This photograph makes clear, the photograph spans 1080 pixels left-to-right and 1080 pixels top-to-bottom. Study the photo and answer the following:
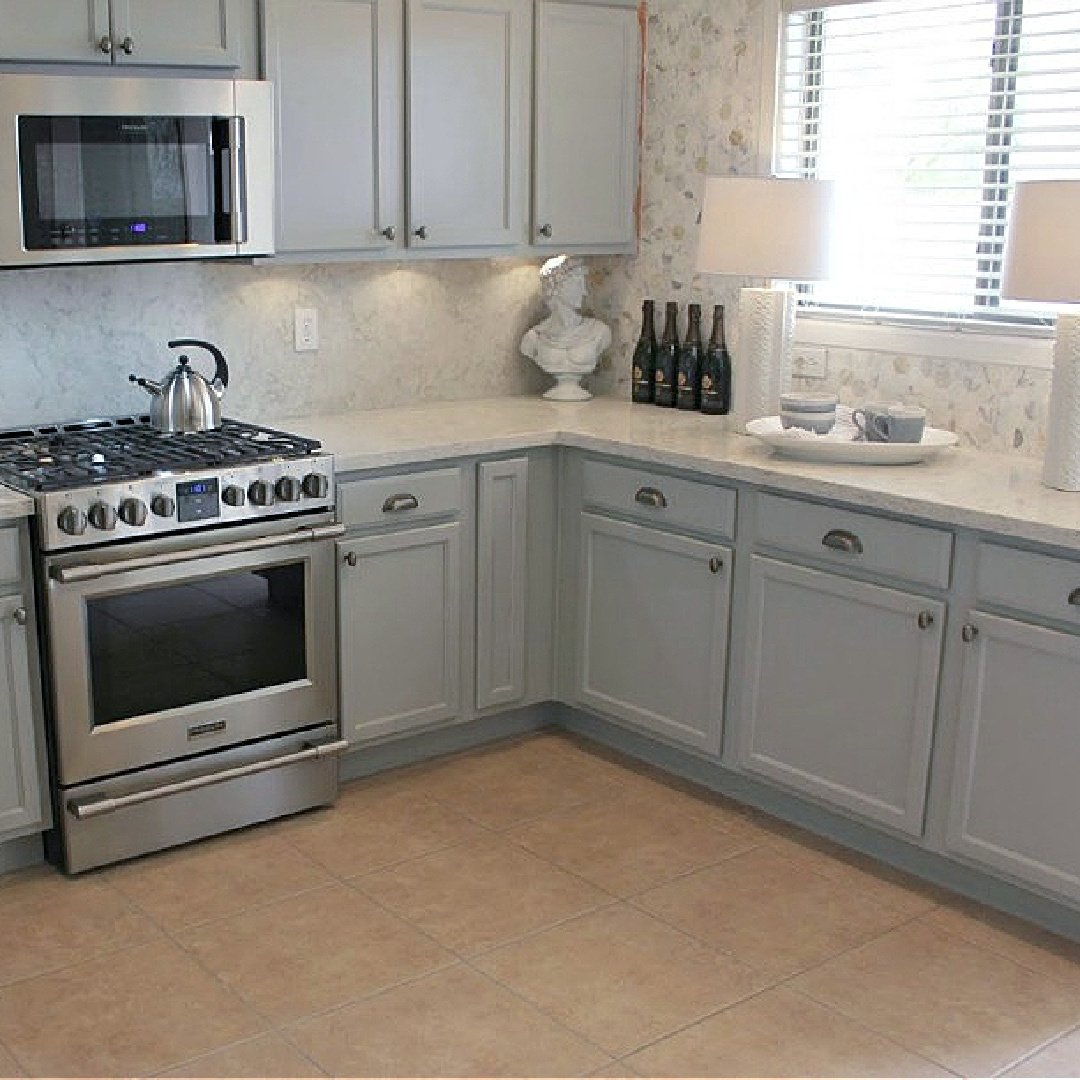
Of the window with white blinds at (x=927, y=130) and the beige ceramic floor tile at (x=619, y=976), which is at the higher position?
the window with white blinds at (x=927, y=130)

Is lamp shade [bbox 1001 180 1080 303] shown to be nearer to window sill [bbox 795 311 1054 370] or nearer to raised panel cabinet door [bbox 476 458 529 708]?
window sill [bbox 795 311 1054 370]

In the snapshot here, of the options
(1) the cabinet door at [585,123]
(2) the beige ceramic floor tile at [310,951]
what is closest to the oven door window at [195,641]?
(2) the beige ceramic floor tile at [310,951]

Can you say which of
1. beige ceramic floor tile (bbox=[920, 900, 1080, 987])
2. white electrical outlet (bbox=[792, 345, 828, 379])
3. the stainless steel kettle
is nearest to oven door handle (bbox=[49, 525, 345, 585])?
the stainless steel kettle

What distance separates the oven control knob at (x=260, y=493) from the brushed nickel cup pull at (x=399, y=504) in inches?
15.2

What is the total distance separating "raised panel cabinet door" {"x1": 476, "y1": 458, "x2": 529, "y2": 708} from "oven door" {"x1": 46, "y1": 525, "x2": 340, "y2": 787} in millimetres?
A: 507

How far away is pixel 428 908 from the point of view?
3271 millimetres

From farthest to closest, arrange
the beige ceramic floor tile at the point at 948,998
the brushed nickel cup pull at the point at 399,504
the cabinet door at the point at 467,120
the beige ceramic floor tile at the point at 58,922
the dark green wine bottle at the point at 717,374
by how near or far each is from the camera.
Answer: the dark green wine bottle at the point at 717,374, the cabinet door at the point at 467,120, the brushed nickel cup pull at the point at 399,504, the beige ceramic floor tile at the point at 58,922, the beige ceramic floor tile at the point at 948,998

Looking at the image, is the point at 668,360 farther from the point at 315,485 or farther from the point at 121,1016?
the point at 121,1016

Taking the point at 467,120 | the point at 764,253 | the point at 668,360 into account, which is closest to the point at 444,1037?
the point at 764,253

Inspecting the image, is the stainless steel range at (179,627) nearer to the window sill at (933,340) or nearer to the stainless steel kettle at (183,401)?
the stainless steel kettle at (183,401)

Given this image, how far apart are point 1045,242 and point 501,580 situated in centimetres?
165

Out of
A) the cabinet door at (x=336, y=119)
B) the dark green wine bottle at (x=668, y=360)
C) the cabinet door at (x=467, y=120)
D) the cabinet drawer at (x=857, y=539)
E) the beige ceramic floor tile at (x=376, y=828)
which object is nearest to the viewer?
the cabinet drawer at (x=857, y=539)

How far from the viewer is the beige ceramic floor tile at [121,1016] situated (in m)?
2.70

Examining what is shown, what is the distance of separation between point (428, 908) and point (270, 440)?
45.8 inches
